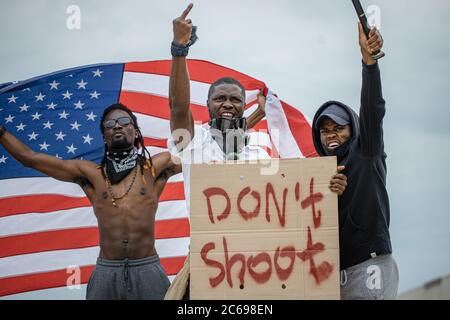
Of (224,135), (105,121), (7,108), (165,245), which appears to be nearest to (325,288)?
(224,135)

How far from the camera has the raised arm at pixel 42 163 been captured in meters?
6.43

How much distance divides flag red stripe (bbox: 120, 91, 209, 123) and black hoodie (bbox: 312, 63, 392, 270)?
390 centimetres

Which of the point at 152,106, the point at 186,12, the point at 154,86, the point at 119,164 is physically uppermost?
the point at 186,12

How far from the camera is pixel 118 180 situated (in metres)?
6.38

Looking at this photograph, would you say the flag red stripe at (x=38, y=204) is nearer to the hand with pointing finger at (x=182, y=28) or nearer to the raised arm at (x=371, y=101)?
the hand with pointing finger at (x=182, y=28)

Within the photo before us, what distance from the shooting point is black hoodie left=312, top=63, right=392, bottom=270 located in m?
4.69

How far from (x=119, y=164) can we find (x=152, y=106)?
93.6 inches

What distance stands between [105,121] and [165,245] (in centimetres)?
223

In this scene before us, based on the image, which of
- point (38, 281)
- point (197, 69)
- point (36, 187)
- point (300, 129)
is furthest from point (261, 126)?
point (38, 281)

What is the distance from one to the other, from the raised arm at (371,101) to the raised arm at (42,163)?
8.68 ft

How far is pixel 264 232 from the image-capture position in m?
4.53

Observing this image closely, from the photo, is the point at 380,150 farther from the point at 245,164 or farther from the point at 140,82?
the point at 140,82

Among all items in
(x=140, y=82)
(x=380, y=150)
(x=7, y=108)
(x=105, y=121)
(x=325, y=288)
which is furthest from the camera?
(x=140, y=82)

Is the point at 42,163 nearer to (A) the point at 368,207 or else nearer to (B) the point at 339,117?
(B) the point at 339,117
